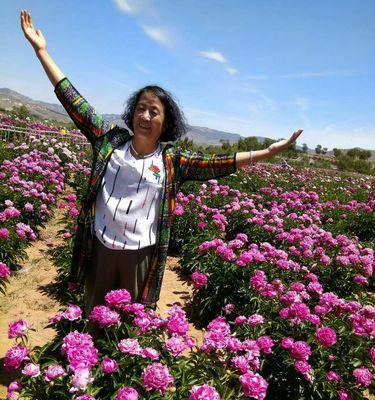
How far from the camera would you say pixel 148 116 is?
2.42 m

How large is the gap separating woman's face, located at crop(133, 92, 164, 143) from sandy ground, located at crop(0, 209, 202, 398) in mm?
2505

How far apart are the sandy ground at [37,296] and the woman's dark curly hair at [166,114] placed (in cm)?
254

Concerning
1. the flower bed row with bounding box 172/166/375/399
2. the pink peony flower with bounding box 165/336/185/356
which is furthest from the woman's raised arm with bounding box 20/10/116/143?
the flower bed row with bounding box 172/166/375/399

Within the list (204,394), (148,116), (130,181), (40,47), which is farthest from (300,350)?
(40,47)

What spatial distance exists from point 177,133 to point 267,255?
8.47ft

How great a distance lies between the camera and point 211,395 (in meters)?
1.57

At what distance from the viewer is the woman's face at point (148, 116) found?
7.97 ft

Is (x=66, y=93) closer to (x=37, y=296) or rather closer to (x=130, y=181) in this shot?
(x=130, y=181)

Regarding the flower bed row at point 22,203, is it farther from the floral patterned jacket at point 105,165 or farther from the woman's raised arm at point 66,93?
the woman's raised arm at point 66,93

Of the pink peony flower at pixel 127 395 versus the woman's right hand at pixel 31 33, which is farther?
the woman's right hand at pixel 31 33

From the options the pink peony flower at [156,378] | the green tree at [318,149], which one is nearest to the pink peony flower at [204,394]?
the pink peony flower at [156,378]

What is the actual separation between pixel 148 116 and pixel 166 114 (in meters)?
0.22

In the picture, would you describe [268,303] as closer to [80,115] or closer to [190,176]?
[190,176]

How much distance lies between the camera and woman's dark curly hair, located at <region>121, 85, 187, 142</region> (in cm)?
251
